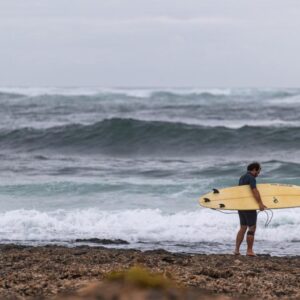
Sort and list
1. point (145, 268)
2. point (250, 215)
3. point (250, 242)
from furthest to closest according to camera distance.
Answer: point (250, 215), point (250, 242), point (145, 268)

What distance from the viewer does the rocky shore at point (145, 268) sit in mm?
7703

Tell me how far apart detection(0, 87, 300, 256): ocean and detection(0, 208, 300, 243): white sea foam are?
0.06 ft

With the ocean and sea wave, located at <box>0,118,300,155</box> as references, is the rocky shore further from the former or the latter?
sea wave, located at <box>0,118,300,155</box>

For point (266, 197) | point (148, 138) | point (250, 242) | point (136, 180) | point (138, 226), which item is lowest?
point (138, 226)

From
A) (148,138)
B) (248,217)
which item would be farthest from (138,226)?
(148,138)

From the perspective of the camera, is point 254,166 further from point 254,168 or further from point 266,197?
point 266,197

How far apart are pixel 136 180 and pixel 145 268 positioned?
11.5 m

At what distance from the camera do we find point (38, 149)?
2939cm

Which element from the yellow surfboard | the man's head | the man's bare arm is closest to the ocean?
the yellow surfboard

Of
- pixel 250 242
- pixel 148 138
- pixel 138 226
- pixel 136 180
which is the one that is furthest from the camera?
pixel 148 138

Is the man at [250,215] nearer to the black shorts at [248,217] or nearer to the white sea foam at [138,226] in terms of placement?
the black shorts at [248,217]

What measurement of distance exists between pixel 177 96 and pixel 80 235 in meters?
65.8

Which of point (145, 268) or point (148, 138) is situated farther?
point (148, 138)

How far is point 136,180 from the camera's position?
2038cm
